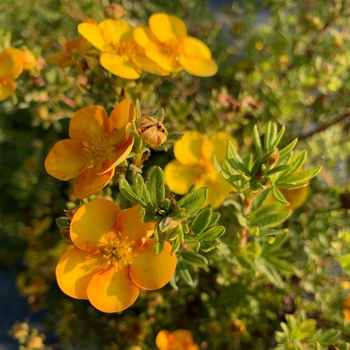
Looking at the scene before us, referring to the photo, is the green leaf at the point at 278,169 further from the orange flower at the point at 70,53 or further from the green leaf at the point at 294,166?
the orange flower at the point at 70,53

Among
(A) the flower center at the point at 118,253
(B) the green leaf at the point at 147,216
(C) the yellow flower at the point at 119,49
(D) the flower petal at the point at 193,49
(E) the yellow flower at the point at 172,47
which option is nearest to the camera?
(B) the green leaf at the point at 147,216

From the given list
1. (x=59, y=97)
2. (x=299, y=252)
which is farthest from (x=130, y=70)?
(x=299, y=252)

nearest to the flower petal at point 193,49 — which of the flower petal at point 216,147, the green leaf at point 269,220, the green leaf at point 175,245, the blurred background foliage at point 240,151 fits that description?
the blurred background foliage at point 240,151

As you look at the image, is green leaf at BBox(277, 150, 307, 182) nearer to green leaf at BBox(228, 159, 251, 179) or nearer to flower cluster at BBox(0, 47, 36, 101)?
green leaf at BBox(228, 159, 251, 179)

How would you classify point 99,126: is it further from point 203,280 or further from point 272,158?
point 203,280

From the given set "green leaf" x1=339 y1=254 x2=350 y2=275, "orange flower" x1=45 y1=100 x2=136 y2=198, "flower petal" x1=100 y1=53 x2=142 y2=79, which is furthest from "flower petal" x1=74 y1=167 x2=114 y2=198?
"green leaf" x1=339 y1=254 x2=350 y2=275
